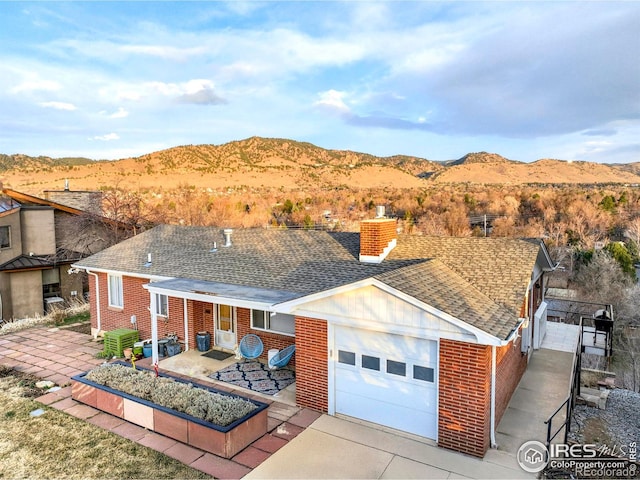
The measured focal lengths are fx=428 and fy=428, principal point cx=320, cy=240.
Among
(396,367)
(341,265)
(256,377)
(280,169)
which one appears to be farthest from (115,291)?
(280,169)

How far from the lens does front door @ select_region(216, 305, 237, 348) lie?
13.1 metres

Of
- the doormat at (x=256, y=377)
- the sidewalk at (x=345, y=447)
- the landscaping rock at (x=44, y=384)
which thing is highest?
the sidewalk at (x=345, y=447)

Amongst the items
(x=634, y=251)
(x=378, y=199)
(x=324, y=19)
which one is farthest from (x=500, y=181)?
(x=324, y=19)

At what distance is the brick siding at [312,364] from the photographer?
9.19 metres

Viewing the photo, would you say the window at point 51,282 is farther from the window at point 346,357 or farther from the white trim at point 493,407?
the white trim at point 493,407

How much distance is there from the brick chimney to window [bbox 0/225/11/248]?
20182 millimetres

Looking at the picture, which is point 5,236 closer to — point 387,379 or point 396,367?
point 387,379

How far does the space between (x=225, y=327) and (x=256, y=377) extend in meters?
2.65

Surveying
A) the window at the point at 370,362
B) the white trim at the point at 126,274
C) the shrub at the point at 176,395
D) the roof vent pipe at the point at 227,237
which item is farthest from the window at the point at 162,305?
the window at the point at 370,362

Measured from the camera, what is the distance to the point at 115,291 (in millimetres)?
15328

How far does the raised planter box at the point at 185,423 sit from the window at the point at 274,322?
3.34 meters

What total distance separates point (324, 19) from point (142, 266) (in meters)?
12.2

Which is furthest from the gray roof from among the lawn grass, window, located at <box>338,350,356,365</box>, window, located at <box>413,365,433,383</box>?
the lawn grass
